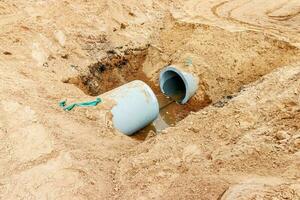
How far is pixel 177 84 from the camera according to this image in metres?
10.5

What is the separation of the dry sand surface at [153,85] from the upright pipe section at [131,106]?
0.33 meters

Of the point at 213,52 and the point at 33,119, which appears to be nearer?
the point at 33,119

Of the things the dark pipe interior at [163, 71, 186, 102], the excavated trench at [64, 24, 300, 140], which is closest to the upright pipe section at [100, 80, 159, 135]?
the excavated trench at [64, 24, 300, 140]

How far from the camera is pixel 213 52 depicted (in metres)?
9.76

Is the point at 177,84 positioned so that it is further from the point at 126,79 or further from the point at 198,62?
the point at 126,79

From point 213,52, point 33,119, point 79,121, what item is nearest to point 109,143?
point 79,121

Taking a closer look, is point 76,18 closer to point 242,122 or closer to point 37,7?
point 37,7

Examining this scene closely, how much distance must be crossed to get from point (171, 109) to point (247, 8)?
3.85m

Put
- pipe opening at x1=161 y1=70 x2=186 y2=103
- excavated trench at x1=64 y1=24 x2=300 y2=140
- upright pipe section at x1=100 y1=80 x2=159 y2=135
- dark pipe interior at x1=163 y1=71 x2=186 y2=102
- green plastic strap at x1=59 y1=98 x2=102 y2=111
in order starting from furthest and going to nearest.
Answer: dark pipe interior at x1=163 y1=71 x2=186 y2=102, pipe opening at x1=161 y1=70 x2=186 y2=103, excavated trench at x1=64 y1=24 x2=300 y2=140, upright pipe section at x1=100 y1=80 x2=159 y2=135, green plastic strap at x1=59 y1=98 x2=102 y2=111

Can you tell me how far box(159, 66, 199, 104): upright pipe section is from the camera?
30.7 ft

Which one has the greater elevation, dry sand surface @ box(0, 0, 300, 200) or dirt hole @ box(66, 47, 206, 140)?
dry sand surface @ box(0, 0, 300, 200)

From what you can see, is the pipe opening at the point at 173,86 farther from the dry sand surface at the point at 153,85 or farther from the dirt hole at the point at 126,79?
the dry sand surface at the point at 153,85

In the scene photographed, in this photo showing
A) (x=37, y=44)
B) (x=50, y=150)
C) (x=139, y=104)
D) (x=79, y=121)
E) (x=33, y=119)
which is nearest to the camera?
(x=50, y=150)

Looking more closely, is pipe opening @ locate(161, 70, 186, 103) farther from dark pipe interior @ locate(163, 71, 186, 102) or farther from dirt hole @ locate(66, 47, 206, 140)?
dirt hole @ locate(66, 47, 206, 140)
